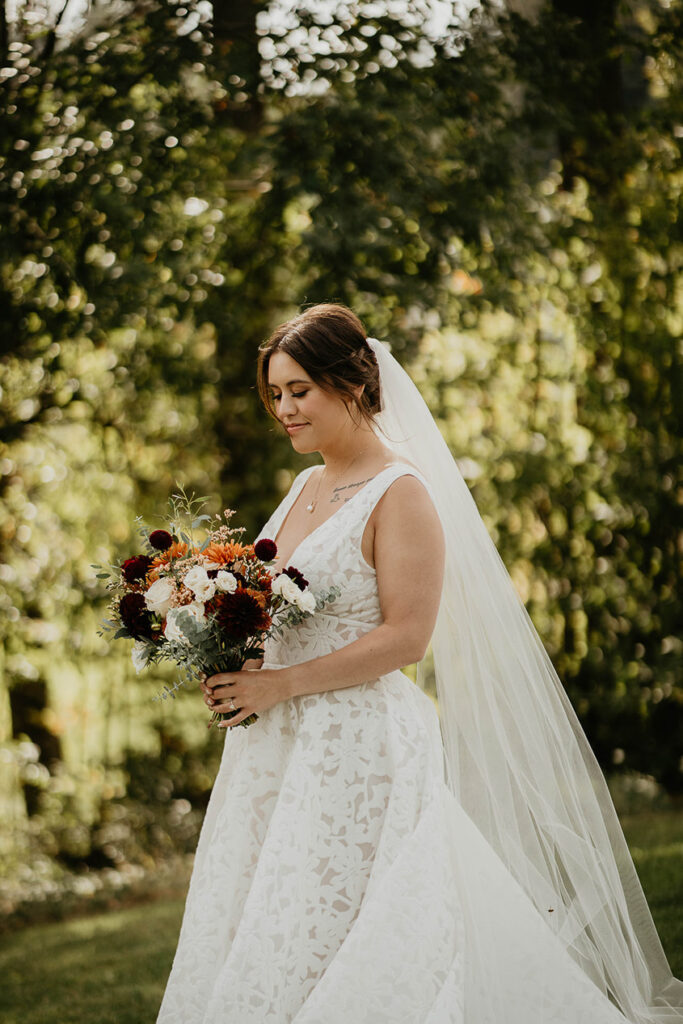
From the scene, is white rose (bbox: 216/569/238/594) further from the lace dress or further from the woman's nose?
the woman's nose

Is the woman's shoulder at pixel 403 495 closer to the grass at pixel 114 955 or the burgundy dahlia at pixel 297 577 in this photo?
the burgundy dahlia at pixel 297 577

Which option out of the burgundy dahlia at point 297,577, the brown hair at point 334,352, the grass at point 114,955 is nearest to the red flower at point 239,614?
the burgundy dahlia at point 297,577

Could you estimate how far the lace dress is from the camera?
8.10 feet

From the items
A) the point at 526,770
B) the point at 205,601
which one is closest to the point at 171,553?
the point at 205,601

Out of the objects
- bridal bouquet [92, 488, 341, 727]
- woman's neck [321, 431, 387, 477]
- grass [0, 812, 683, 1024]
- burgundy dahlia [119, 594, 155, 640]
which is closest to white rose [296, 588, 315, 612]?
bridal bouquet [92, 488, 341, 727]

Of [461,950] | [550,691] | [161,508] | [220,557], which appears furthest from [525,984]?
[161,508]

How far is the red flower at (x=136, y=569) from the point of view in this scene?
108 inches

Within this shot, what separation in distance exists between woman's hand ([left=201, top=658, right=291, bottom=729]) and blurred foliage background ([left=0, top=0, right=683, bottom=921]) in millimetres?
3154

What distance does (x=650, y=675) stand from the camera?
6.58 meters

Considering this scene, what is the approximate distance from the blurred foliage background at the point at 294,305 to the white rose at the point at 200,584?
3.12 meters

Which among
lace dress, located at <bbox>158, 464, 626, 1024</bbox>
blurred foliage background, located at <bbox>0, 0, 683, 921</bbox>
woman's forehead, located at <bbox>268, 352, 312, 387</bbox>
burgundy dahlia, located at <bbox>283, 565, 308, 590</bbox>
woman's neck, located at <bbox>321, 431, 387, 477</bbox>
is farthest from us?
blurred foliage background, located at <bbox>0, 0, 683, 921</bbox>

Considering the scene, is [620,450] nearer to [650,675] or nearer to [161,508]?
[650,675]

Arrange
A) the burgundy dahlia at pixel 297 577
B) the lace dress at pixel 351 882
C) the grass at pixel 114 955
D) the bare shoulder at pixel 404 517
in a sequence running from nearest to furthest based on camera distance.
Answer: the lace dress at pixel 351 882 < the burgundy dahlia at pixel 297 577 < the bare shoulder at pixel 404 517 < the grass at pixel 114 955

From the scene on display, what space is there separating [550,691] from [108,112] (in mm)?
3639
